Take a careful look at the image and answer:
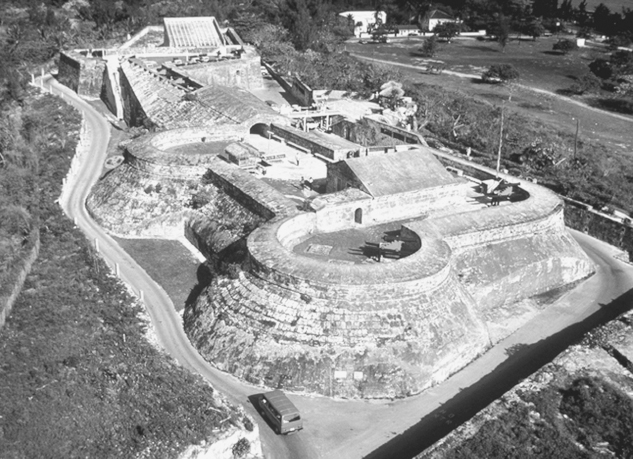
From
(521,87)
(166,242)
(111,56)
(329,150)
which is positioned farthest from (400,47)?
(166,242)

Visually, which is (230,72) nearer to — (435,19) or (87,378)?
(87,378)

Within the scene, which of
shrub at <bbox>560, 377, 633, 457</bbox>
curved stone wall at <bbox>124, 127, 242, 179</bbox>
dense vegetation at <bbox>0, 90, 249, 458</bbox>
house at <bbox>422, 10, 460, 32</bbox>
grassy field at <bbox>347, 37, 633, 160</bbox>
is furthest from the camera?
house at <bbox>422, 10, 460, 32</bbox>

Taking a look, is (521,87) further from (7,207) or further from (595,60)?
(7,207)

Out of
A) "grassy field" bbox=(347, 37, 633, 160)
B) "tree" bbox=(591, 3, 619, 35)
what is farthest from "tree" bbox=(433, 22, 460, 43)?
"tree" bbox=(591, 3, 619, 35)

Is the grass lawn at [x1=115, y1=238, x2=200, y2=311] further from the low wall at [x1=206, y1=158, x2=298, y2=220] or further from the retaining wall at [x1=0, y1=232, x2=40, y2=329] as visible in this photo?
the retaining wall at [x1=0, y1=232, x2=40, y2=329]

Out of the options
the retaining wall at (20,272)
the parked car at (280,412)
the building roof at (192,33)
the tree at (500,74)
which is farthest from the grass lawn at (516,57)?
the parked car at (280,412)

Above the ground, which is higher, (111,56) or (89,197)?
(111,56)

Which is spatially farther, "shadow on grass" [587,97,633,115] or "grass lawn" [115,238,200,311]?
"shadow on grass" [587,97,633,115]

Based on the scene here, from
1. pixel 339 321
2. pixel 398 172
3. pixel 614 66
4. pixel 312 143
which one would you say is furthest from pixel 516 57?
pixel 339 321
